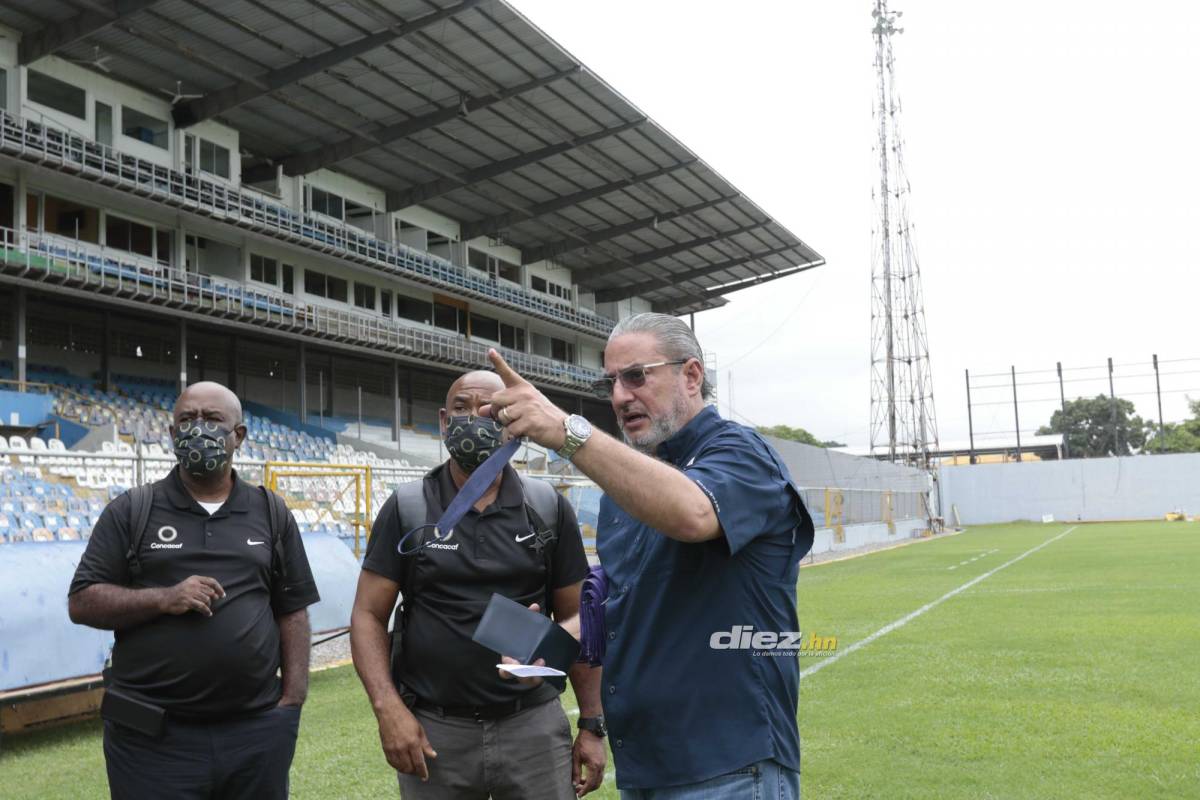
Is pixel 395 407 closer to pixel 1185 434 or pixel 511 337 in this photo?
pixel 511 337

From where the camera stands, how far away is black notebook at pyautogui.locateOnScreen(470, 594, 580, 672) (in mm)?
2701

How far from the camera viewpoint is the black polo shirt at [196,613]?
135 inches

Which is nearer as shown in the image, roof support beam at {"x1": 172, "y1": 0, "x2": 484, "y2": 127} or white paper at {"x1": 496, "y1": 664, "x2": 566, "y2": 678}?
white paper at {"x1": 496, "y1": 664, "x2": 566, "y2": 678}

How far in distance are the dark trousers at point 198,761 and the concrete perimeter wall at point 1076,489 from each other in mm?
69592

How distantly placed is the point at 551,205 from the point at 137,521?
4046 centimetres

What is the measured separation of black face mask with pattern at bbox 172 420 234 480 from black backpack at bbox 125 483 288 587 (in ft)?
0.47

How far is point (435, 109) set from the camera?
33812mm

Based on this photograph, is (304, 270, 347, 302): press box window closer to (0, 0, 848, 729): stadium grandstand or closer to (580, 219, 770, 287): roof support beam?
(0, 0, 848, 729): stadium grandstand

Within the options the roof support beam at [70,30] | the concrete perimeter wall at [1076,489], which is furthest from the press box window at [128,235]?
the concrete perimeter wall at [1076,489]

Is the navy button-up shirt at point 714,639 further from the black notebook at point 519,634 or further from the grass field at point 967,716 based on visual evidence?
the grass field at point 967,716

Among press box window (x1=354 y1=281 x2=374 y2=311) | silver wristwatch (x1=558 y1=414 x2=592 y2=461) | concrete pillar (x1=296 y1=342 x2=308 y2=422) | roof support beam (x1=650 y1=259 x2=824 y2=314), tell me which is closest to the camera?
silver wristwatch (x1=558 y1=414 x2=592 y2=461)

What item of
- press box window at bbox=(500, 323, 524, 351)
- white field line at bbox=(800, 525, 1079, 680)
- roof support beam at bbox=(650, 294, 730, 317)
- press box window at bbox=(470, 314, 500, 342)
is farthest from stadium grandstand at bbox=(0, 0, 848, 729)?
roof support beam at bbox=(650, 294, 730, 317)

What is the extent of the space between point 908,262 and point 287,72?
43000 mm

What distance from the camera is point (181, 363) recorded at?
99.1ft
